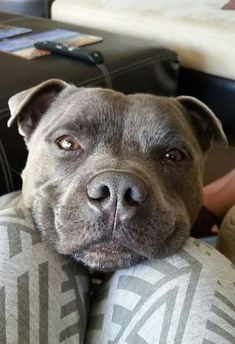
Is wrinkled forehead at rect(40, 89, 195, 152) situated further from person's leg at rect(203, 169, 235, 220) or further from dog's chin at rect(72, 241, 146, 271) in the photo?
person's leg at rect(203, 169, 235, 220)

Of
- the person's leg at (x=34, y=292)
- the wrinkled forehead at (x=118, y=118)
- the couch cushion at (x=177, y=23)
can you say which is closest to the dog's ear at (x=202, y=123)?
the wrinkled forehead at (x=118, y=118)

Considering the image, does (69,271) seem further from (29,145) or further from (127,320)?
(29,145)

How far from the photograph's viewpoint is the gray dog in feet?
3.43

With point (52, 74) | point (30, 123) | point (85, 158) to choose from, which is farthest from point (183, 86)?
point (85, 158)

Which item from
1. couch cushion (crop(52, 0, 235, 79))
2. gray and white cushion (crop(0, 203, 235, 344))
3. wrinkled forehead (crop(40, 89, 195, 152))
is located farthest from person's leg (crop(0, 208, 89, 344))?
couch cushion (crop(52, 0, 235, 79))

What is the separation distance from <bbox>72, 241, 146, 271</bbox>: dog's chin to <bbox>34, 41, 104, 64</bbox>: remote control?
0.99 meters

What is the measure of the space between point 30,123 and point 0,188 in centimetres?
23

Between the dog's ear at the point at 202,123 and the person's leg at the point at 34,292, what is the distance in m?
0.59

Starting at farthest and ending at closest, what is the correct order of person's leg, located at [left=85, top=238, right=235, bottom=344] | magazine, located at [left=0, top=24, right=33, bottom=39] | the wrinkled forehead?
magazine, located at [left=0, top=24, right=33, bottom=39], the wrinkled forehead, person's leg, located at [left=85, top=238, right=235, bottom=344]

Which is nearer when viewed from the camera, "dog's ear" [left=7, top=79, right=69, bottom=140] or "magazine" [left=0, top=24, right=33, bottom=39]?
"dog's ear" [left=7, top=79, right=69, bottom=140]

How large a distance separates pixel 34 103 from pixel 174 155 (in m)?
0.43

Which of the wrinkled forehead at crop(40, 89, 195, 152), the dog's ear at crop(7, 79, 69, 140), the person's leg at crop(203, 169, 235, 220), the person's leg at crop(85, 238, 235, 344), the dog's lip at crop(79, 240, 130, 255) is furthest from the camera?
the person's leg at crop(203, 169, 235, 220)

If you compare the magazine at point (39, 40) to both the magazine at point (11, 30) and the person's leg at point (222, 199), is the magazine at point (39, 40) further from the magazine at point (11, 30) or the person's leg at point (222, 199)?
the person's leg at point (222, 199)

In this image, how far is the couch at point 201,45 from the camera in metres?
2.39
